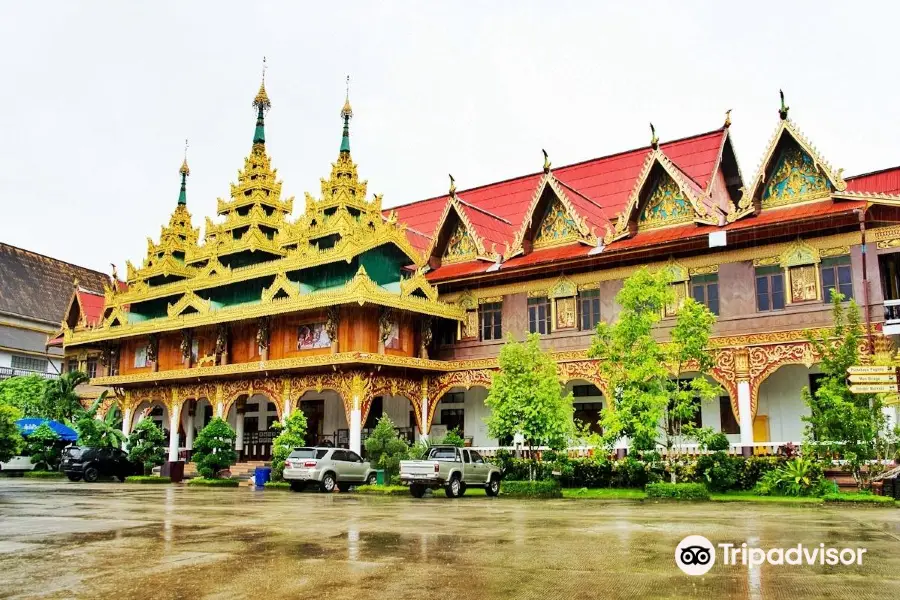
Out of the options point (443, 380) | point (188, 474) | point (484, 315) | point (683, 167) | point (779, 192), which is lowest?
point (188, 474)

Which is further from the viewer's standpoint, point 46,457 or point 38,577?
point 46,457

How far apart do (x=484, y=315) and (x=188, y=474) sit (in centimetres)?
1494

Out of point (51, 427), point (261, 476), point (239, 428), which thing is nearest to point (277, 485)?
point (261, 476)

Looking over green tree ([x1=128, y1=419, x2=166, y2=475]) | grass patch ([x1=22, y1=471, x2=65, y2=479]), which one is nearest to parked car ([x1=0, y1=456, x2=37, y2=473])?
grass patch ([x1=22, y1=471, x2=65, y2=479])

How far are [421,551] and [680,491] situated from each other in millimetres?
11888

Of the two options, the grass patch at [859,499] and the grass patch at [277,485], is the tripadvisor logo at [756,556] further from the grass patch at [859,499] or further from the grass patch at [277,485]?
the grass patch at [277,485]

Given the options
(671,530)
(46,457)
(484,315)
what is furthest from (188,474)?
(671,530)

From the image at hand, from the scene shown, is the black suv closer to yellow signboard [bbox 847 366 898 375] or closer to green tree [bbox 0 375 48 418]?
green tree [bbox 0 375 48 418]

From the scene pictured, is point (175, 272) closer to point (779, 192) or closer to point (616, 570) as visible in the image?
point (779, 192)

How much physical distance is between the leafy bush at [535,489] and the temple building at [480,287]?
227 centimetres

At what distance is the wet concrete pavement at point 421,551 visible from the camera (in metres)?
7.18

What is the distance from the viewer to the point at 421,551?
31.7 ft

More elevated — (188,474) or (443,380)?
(443,380)

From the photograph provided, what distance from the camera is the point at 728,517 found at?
14.1 metres
